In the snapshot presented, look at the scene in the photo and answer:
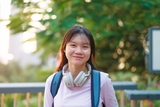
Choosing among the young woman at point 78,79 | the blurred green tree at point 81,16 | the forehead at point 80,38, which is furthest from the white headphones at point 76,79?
the blurred green tree at point 81,16

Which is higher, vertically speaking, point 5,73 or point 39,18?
point 39,18

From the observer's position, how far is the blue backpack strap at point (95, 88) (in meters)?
1.65

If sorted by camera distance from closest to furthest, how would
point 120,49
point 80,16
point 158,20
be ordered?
point 80,16 < point 158,20 < point 120,49

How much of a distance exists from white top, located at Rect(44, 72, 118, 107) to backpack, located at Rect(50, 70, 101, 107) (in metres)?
0.02

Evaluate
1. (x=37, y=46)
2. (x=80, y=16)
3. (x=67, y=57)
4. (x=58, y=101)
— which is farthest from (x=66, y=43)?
(x=37, y=46)

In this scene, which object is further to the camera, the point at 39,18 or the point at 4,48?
the point at 4,48

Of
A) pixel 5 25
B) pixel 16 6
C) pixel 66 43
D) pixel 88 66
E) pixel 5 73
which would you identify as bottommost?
pixel 5 73

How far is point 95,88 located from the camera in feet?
5.51

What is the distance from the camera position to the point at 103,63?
21.1 feet

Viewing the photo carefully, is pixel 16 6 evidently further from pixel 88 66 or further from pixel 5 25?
pixel 88 66

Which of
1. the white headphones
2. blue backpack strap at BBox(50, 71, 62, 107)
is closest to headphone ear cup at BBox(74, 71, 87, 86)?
the white headphones

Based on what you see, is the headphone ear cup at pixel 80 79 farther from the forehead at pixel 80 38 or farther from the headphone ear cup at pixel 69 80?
the forehead at pixel 80 38

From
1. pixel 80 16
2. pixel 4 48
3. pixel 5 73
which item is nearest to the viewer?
pixel 80 16

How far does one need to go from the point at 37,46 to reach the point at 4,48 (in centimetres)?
734
